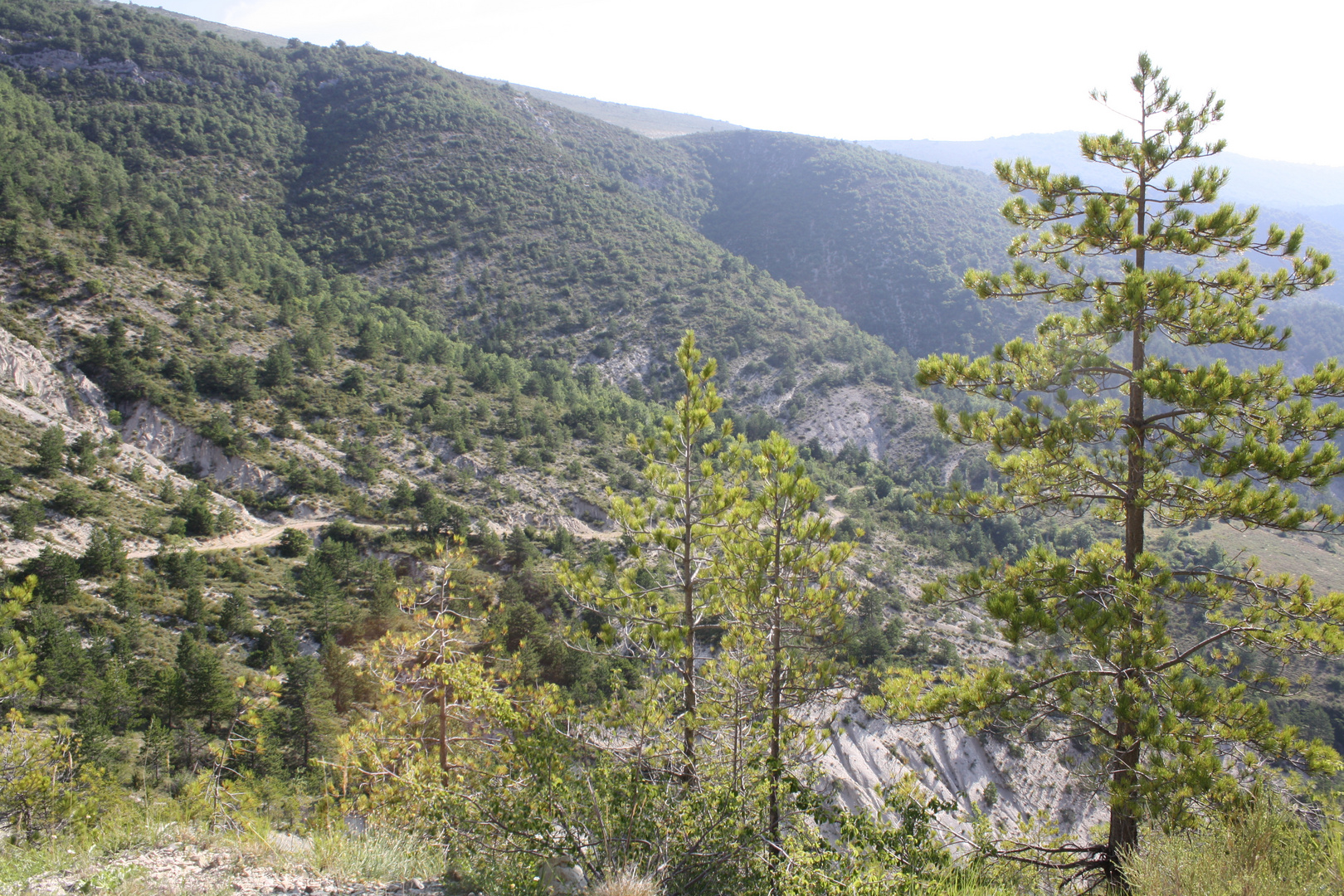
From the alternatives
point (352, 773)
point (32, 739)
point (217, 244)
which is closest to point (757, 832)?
point (352, 773)

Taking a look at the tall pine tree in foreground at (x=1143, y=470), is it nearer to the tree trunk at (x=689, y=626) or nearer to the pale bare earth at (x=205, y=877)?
the tree trunk at (x=689, y=626)

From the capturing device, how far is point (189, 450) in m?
30.4

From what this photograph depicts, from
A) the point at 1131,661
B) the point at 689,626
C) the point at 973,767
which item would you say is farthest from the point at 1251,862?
the point at 973,767

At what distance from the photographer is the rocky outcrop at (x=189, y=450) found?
29859 millimetres

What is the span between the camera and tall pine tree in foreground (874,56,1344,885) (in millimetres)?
4836

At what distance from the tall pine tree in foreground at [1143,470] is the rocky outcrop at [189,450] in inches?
1289

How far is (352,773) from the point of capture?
9836 mm

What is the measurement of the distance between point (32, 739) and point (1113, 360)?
1248 cm

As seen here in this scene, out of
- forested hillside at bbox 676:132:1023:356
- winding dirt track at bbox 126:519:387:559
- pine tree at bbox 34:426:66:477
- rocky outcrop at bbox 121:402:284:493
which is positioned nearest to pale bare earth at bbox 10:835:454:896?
winding dirt track at bbox 126:519:387:559

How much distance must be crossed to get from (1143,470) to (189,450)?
3679 centimetres

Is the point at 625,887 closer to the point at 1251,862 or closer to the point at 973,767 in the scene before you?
the point at 1251,862

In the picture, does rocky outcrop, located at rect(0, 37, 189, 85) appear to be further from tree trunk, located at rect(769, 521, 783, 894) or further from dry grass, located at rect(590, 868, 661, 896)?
dry grass, located at rect(590, 868, 661, 896)

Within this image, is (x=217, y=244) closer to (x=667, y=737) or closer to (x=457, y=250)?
(x=457, y=250)

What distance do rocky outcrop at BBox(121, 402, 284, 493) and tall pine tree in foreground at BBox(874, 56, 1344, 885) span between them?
107 feet
